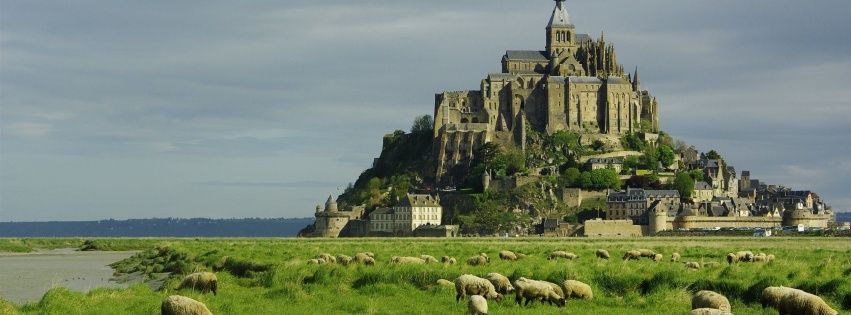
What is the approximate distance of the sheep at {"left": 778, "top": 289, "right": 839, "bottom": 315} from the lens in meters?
23.7

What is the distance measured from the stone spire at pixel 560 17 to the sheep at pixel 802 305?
126076 millimetres

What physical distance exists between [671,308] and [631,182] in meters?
101

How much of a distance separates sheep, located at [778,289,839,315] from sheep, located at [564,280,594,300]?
5.25 m

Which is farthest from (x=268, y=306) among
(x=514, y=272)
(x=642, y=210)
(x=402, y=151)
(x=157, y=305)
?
(x=402, y=151)

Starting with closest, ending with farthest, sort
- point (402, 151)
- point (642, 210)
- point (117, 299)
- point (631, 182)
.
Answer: point (117, 299) → point (642, 210) → point (631, 182) → point (402, 151)

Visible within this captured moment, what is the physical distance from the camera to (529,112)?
137625mm

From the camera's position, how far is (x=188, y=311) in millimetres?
24578

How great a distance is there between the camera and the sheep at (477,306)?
2584cm

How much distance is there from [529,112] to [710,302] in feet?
370

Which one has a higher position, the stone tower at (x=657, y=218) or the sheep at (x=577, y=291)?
the stone tower at (x=657, y=218)

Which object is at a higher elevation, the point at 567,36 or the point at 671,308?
the point at 567,36

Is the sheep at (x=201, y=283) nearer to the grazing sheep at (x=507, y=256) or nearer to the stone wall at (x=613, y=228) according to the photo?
the grazing sheep at (x=507, y=256)

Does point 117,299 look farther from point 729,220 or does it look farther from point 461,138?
point 461,138

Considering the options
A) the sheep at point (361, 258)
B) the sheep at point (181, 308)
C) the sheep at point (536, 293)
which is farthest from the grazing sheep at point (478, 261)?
the sheep at point (181, 308)
